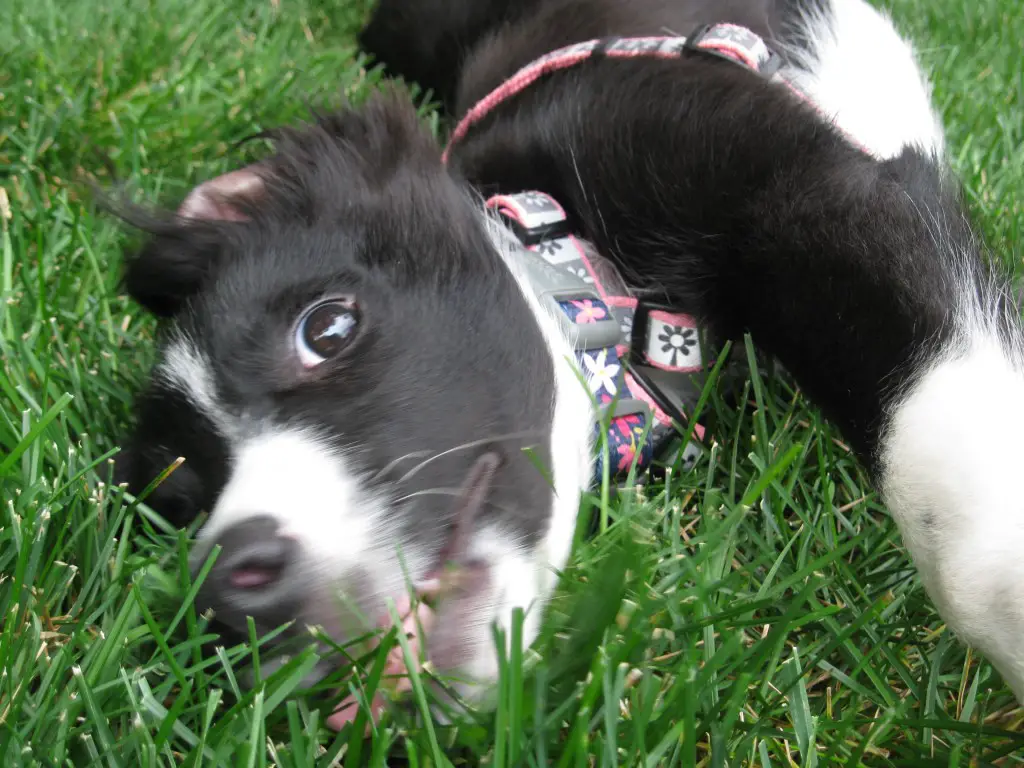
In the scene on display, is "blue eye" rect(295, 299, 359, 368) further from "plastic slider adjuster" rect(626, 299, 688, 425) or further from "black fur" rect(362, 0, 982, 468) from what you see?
"black fur" rect(362, 0, 982, 468)

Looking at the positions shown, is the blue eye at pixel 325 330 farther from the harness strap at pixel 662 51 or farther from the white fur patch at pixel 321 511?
the harness strap at pixel 662 51

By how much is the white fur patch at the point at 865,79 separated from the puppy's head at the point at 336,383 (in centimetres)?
99

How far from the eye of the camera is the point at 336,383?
1560 millimetres

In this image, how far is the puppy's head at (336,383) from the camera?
1359 millimetres

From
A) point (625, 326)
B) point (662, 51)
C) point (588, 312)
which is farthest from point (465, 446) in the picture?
point (662, 51)

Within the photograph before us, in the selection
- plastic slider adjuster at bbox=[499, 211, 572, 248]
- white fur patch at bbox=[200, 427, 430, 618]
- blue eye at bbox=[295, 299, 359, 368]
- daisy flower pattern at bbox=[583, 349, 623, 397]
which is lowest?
daisy flower pattern at bbox=[583, 349, 623, 397]

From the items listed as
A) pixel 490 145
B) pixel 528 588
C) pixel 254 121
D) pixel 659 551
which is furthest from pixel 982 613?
pixel 254 121

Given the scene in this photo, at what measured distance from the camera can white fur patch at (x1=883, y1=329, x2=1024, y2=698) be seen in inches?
49.1

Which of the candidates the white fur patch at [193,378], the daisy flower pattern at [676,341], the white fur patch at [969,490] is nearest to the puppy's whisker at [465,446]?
the white fur patch at [193,378]

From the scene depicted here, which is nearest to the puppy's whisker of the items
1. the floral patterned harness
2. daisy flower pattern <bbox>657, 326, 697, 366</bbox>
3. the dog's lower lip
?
the floral patterned harness

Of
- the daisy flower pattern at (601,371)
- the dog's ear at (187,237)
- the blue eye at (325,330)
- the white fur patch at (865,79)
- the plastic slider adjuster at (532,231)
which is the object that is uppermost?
the dog's ear at (187,237)

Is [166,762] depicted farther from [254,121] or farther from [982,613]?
[254,121]

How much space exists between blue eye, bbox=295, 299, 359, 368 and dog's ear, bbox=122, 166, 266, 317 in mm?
359

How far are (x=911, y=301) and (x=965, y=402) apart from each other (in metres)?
0.20
